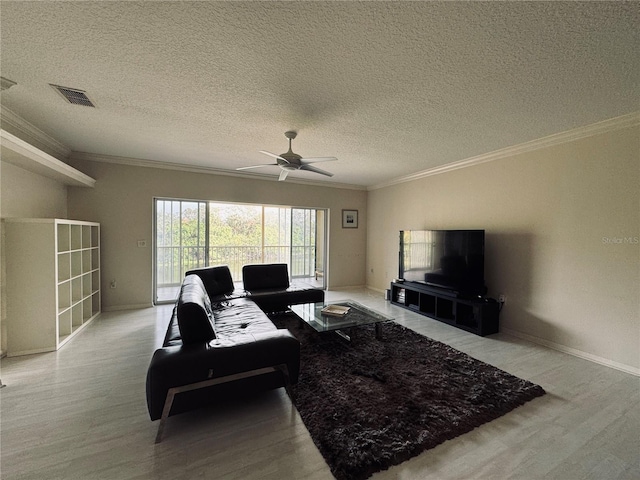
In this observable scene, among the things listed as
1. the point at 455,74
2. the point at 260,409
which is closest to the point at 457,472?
the point at 260,409

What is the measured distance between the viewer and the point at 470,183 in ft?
13.0

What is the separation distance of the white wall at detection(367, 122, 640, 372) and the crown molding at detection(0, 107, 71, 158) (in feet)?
18.4

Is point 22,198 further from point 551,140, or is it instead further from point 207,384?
point 551,140

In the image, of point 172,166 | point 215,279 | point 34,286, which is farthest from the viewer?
point 172,166

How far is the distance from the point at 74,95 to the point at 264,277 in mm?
3073

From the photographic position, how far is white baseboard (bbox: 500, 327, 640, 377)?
A: 8.13ft

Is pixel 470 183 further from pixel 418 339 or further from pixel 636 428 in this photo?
pixel 636 428

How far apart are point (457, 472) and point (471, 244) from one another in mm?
2835

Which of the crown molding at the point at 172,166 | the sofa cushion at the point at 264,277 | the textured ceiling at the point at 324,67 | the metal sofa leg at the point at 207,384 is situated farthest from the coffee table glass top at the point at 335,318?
the crown molding at the point at 172,166

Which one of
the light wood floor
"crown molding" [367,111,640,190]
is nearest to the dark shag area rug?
the light wood floor

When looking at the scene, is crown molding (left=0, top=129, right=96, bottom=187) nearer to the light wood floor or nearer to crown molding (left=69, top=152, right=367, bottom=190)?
crown molding (left=69, top=152, right=367, bottom=190)

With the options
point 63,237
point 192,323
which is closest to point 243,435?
point 192,323

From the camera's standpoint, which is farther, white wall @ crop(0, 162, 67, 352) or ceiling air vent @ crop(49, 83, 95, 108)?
white wall @ crop(0, 162, 67, 352)

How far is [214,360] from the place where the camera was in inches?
66.7
